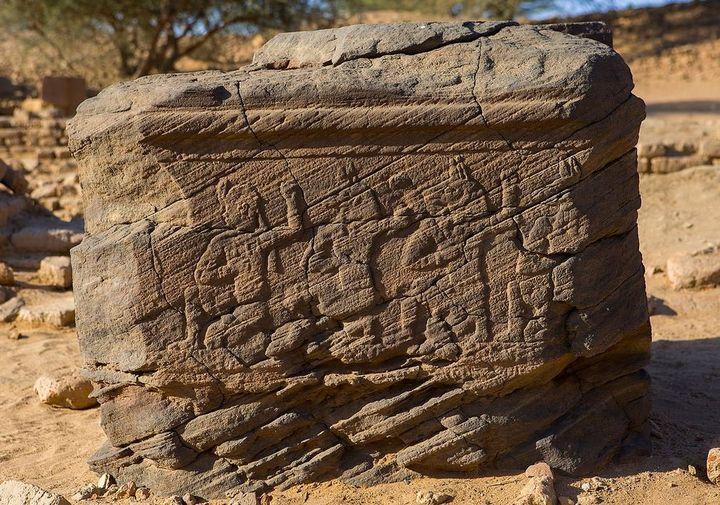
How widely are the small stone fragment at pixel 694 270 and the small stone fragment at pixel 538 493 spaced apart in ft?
12.2

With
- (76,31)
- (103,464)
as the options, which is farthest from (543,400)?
(76,31)

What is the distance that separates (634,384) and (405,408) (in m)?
1.09

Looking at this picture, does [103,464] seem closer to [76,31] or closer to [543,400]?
[543,400]

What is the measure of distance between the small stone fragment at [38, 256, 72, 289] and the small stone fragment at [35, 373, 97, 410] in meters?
2.33

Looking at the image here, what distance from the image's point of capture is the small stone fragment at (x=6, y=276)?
7305 mm

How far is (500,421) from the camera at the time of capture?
3904 mm

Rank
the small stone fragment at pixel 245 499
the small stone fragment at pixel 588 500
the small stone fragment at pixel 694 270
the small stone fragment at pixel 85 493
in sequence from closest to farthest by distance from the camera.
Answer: the small stone fragment at pixel 588 500 < the small stone fragment at pixel 245 499 < the small stone fragment at pixel 85 493 < the small stone fragment at pixel 694 270

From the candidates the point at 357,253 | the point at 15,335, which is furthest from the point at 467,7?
the point at 357,253

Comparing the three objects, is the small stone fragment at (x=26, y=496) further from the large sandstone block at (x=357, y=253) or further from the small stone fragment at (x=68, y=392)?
the small stone fragment at (x=68, y=392)

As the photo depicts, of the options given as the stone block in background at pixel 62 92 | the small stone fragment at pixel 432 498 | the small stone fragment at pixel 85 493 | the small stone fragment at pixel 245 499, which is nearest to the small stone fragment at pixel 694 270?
the small stone fragment at pixel 432 498

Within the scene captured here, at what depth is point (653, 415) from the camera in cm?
466

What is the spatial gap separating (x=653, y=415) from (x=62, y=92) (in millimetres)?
10181

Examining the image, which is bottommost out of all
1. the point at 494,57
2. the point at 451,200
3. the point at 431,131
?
the point at 451,200

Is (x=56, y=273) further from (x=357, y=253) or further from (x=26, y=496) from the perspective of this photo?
(x=357, y=253)
